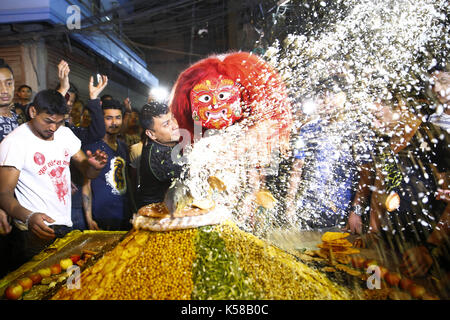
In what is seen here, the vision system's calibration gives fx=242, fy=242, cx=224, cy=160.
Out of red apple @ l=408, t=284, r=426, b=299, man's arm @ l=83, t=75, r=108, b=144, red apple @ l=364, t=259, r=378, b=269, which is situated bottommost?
red apple @ l=408, t=284, r=426, b=299

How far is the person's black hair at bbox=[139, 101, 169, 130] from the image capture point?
206 centimetres

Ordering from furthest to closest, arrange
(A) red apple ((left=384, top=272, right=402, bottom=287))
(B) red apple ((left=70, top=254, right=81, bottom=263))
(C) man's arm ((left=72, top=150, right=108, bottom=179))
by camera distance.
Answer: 1. (C) man's arm ((left=72, top=150, right=108, bottom=179))
2. (B) red apple ((left=70, top=254, right=81, bottom=263))
3. (A) red apple ((left=384, top=272, right=402, bottom=287))

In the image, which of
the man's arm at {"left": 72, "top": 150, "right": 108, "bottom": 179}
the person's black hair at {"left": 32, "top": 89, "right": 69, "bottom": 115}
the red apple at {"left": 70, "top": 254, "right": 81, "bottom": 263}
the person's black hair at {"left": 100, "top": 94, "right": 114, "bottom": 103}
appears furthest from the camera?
the person's black hair at {"left": 100, "top": 94, "right": 114, "bottom": 103}

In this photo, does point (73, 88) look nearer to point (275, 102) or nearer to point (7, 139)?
point (7, 139)

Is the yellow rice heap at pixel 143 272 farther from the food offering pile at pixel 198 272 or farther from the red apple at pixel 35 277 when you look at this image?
the red apple at pixel 35 277

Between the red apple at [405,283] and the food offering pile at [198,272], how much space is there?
323 mm

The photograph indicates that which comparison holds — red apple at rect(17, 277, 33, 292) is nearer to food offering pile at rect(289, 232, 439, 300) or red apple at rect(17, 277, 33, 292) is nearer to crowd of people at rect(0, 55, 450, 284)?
crowd of people at rect(0, 55, 450, 284)

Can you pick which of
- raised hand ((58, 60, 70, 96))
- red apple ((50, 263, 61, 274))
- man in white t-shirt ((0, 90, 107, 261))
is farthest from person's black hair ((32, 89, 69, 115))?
red apple ((50, 263, 61, 274))

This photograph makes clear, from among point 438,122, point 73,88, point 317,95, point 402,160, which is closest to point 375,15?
point 317,95

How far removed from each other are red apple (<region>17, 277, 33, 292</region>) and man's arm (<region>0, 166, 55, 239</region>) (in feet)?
1.54

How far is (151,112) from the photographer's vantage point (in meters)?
2.07

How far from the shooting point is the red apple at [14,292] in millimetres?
1360

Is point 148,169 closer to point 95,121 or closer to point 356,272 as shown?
point 95,121

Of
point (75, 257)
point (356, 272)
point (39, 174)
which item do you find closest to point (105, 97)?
point (39, 174)
